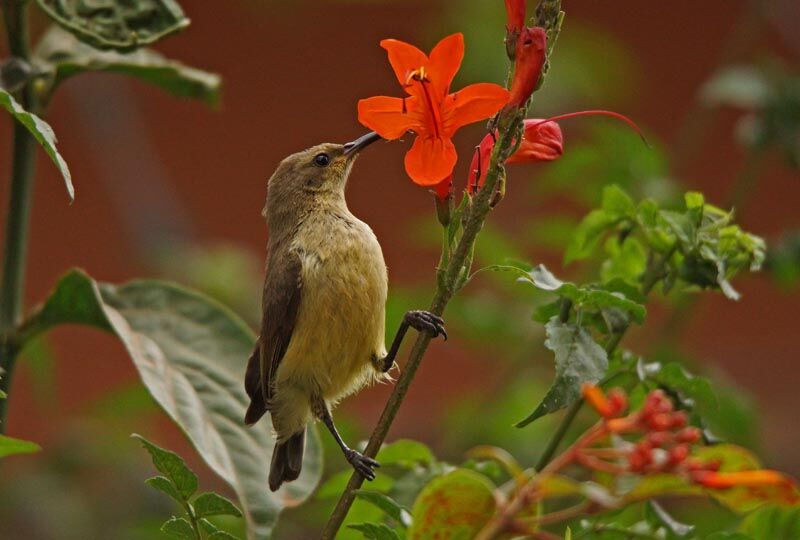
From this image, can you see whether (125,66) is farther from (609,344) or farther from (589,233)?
(609,344)

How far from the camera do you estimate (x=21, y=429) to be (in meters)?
6.97

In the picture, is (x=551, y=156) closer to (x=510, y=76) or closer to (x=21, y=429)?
(x=510, y=76)

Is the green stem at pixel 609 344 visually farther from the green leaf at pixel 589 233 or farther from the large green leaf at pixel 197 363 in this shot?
the large green leaf at pixel 197 363

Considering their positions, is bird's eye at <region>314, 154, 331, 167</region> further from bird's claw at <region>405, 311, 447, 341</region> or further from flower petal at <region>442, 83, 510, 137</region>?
flower petal at <region>442, 83, 510, 137</region>

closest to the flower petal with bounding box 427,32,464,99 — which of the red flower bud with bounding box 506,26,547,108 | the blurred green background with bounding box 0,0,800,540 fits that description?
the red flower bud with bounding box 506,26,547,108

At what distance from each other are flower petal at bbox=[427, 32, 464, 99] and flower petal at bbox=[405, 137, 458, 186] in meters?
0.08

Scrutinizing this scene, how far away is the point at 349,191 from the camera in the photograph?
6.90 meters

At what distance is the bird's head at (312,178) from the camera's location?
2955 millimetres

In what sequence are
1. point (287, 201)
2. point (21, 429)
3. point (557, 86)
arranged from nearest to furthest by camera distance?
point (287, 201) → point (557, 86) → point (21, 429)

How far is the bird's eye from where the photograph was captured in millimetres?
3053

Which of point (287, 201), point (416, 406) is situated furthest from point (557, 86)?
point (416, 406)

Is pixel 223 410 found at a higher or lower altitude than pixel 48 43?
lower

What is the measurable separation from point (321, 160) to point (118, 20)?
111cm

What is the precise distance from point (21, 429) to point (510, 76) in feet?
19.9
